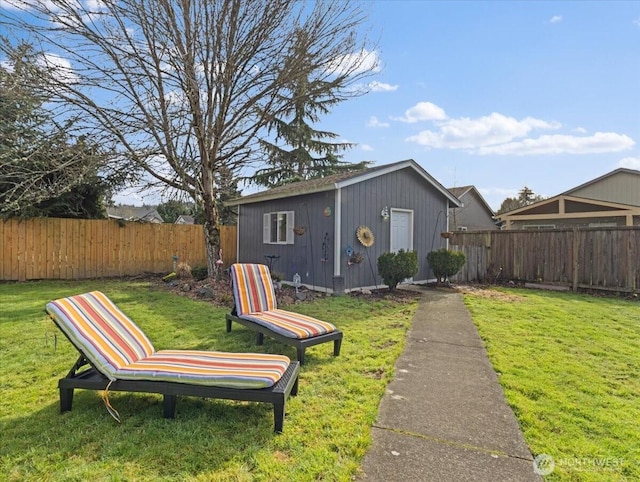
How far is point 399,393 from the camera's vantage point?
10.3ft

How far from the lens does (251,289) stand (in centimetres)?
521

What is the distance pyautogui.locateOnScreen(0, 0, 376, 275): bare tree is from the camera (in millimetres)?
8094

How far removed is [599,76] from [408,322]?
300 inches

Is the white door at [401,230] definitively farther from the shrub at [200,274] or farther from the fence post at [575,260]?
the shrub at [200,274]

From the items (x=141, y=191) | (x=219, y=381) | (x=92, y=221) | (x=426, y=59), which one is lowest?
(x=219, y=381)

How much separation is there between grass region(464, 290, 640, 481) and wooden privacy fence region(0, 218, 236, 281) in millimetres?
11142

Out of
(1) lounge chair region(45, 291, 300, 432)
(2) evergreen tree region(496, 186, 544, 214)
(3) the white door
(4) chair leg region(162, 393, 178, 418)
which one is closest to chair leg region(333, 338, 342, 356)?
(1) lounge chair region(45, 291, 300, 432)

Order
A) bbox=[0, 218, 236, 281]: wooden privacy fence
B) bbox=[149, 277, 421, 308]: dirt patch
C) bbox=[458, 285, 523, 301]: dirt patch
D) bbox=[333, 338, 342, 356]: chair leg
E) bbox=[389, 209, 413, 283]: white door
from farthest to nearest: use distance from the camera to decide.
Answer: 1. bbox=[0, 218, 236, 281]: wooden privacy fence
2. bbox=[389, 209, 413, 283]: white door
3. bbox=[458, 285, 523, 301]: dirt patch
4. bbox=[149, 277, 421, 308]: dirt patch
5. bbox=[333, 338, 342, 356]: chair leg

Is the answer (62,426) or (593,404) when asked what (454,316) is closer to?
(593,404)

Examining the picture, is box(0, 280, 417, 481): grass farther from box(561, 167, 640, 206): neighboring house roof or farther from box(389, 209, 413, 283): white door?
box(561, 167, 640, 206): neighboring house roof

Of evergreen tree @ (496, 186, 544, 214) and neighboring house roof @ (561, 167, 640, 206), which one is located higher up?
evergreen tree @ (496, 186, 544, 214)

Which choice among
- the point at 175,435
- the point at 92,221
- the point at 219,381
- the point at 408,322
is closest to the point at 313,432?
the point at 219,381

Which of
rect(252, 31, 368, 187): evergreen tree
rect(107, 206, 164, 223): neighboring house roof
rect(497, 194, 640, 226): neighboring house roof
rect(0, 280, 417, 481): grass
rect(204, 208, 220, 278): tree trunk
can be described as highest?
rect(252, 31, 368, 187): evergreen tree

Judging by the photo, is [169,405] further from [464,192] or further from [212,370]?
[464,192]
